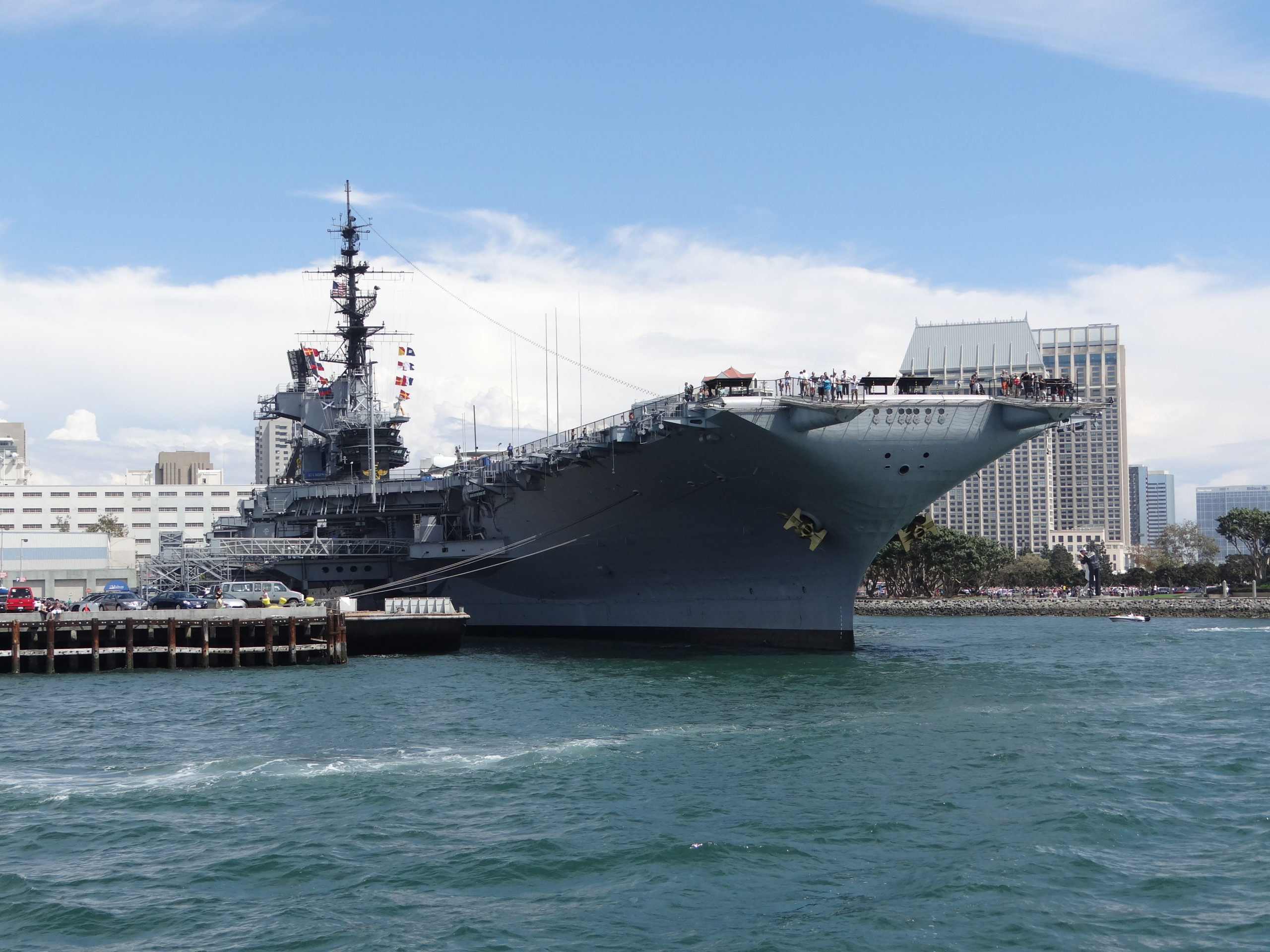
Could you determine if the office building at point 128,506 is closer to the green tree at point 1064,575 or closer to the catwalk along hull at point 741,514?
the catwalk along hull at point 741,514

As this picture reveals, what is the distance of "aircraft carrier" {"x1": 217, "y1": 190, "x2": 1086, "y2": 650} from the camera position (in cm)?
2844

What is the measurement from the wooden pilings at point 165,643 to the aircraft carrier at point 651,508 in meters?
6.23

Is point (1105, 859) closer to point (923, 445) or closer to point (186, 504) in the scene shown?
point (923, 445)

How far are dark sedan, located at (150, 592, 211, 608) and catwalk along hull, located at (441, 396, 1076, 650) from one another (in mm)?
9057

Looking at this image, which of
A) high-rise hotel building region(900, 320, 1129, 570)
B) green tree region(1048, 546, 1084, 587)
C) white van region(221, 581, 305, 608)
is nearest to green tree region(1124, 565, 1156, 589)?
green tree region(1048, 546, 1084, 587)

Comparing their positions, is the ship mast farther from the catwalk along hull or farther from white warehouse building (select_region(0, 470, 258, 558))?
white warehouse building (select_region(0, 470, 258, 558))

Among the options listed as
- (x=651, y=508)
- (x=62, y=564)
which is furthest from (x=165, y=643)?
(x=62, y=564)

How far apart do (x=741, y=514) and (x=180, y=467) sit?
12251cm

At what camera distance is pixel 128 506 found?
10531 cm

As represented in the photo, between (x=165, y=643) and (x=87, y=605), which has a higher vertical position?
(x=87, y=605)

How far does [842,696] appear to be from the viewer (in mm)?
24266

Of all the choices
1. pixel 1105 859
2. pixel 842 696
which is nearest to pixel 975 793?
pixel 1105 859

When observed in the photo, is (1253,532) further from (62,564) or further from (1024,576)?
(62,564)

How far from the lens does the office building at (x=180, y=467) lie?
5487 inches
